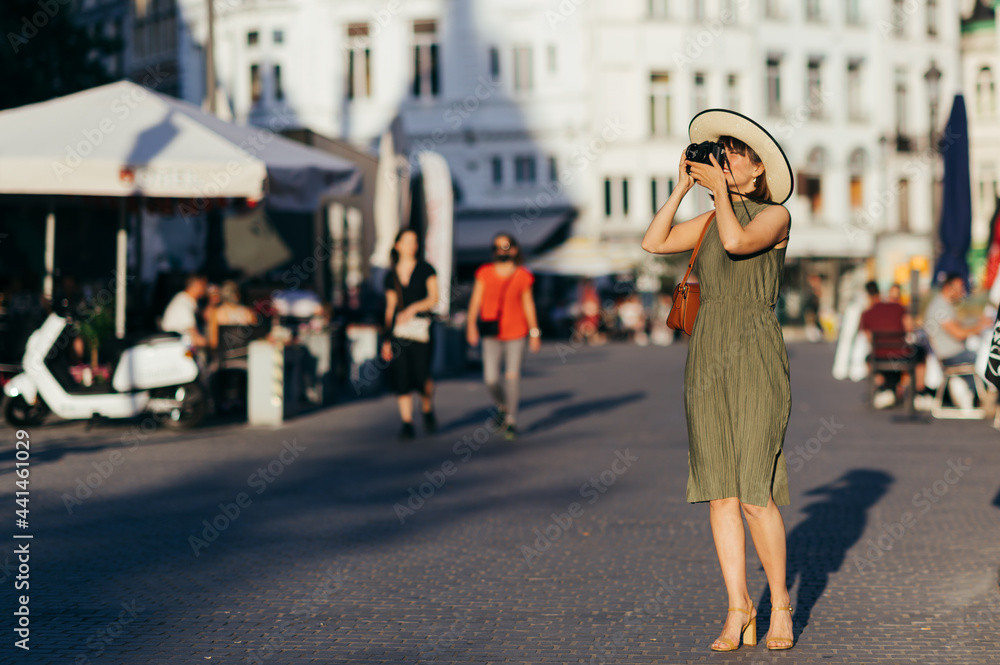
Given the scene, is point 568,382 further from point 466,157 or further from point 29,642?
point 466,157

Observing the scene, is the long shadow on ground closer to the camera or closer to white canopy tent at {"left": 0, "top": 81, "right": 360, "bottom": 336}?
the camera

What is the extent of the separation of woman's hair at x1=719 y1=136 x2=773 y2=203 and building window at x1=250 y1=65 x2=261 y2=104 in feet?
146

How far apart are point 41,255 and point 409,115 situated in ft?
81.7

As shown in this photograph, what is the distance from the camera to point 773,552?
478 centimetres

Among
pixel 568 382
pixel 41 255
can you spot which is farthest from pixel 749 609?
pixel 41 255

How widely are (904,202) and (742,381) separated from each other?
48.0 m

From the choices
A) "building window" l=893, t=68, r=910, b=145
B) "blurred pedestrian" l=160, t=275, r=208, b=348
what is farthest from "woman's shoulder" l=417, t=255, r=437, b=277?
"building window" l=893, t=68, r=910, b=145

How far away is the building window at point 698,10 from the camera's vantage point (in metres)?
46.3

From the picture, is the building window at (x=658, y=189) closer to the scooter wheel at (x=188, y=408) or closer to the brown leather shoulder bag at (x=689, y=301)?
the scooter wheel at (x=188, y=408)

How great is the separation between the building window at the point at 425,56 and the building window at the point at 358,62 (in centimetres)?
170

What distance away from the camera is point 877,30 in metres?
50.3

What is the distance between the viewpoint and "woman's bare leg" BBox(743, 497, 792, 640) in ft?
15.6

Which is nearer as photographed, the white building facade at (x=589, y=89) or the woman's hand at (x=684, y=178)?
the woman's hand at (x=684, y=178)

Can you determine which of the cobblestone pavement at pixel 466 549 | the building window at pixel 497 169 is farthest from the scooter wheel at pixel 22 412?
the building window at pixel 497 169
